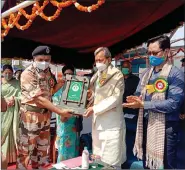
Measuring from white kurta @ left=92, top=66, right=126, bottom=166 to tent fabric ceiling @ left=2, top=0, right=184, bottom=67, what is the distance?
3.82ft

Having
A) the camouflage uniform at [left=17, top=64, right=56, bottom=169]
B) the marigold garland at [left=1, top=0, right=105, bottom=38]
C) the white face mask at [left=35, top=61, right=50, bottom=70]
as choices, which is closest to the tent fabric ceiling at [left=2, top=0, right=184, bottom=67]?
the marigold garland at [left=1, top=0, right=105, bottom=38]

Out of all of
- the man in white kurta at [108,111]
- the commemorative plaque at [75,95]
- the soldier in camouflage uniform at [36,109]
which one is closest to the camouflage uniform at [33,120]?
the soldier in camouflage uniform at [36,109]

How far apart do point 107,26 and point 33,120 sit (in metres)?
2.06

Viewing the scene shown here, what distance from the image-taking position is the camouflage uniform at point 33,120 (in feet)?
8.52

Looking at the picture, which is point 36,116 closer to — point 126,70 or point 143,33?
point 126,70

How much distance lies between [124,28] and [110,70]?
172cm

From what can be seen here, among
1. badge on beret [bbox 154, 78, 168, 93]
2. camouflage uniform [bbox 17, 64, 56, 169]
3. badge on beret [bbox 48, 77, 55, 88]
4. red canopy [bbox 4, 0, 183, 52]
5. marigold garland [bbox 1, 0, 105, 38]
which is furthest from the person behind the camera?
red canopy [bbox 4, 0, 183, 52]

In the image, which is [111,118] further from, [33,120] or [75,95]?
[33,120]

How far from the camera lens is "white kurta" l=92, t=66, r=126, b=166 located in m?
2.53

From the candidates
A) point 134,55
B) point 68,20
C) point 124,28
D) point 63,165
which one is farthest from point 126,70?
point 134,55

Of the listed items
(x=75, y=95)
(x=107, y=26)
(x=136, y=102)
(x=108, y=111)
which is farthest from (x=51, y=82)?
(x=107, y=26)

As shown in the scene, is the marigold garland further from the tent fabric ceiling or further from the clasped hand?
the clasped hand

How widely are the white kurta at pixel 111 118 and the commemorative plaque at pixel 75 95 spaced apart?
0.13 meters

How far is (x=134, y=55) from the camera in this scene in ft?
19.6
